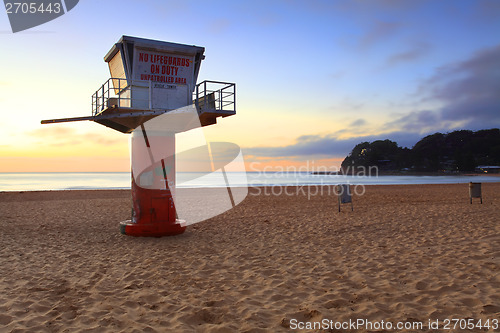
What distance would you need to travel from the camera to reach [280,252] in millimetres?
8305

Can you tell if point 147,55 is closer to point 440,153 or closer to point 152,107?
point 152,107

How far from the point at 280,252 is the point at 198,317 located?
3.93 metres

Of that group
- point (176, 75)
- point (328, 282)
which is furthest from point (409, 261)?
point (176, 75)

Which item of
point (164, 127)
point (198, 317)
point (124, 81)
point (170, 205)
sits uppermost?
point (124, 81)

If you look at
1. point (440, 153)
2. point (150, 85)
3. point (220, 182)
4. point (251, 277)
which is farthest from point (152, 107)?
point (440, 153)

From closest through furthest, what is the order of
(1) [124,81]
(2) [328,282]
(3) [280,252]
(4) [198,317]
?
(4) [198,317] → (2) [328,282] → (3) [280,252] → (1) [124,81]

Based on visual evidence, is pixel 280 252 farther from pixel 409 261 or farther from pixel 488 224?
pixel 488 224

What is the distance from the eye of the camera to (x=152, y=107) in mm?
9352

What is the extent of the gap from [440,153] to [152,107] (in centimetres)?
12838

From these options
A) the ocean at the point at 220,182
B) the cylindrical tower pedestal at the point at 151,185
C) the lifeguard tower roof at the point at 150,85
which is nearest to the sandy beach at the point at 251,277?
the cylindrical tower pedestal at the point at 151,185

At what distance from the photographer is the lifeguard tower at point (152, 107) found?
30.1ft

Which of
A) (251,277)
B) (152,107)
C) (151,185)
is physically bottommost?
(251,277)

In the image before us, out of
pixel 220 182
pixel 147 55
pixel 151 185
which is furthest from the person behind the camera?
pixel 220 182

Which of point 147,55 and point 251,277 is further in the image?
point 147,55
